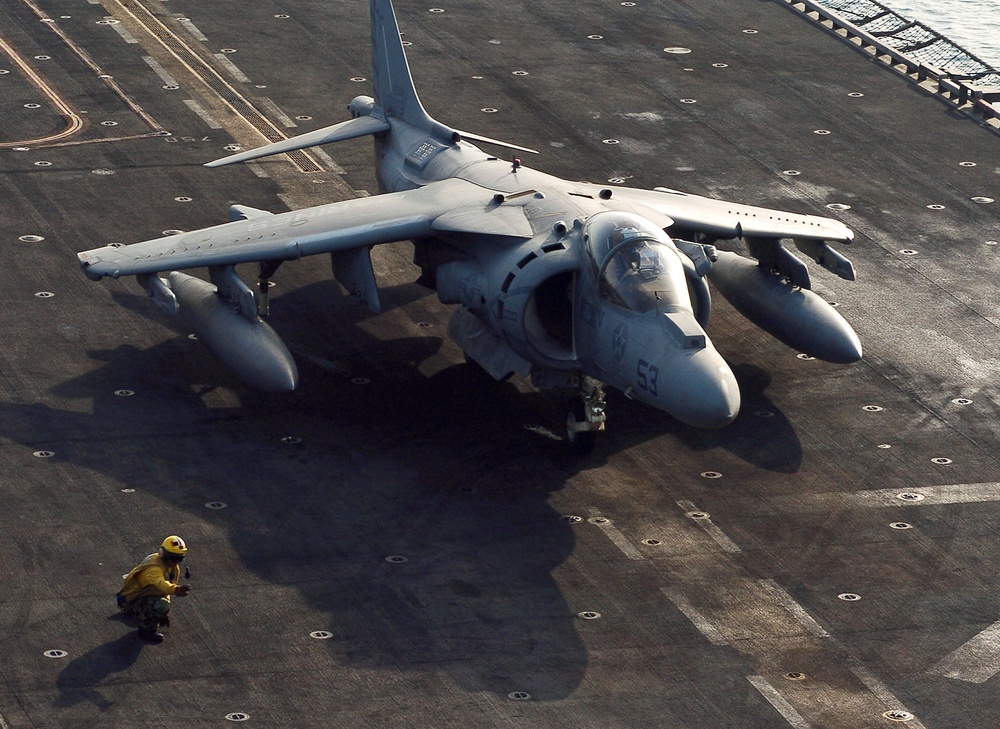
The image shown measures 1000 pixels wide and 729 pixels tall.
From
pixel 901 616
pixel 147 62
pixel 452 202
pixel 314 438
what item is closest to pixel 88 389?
pixel 314 438

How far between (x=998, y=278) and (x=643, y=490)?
1329cm

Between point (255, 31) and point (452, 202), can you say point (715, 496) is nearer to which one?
point (452, 202)

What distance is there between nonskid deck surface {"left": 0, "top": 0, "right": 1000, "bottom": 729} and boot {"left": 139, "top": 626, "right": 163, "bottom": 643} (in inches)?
10.8

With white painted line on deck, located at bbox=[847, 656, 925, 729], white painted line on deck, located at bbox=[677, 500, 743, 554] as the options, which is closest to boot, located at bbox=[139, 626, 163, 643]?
→ white painted line on deck, located at bbox=[677, 500, 743, 554]

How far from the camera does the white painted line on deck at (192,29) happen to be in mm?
48616

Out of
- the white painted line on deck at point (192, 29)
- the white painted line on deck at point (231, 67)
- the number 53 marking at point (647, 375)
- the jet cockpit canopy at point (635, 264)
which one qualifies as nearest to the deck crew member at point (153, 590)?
the number 53 marking at point (647, 375)

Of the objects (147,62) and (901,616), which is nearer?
(901,616)

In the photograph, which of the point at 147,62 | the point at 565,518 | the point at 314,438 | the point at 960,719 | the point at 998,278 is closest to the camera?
the point at 960,719

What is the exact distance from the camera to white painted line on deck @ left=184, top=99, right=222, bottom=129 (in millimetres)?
42719

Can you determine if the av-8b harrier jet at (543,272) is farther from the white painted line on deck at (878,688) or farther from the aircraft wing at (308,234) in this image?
the white painted line on deck at (878,688)

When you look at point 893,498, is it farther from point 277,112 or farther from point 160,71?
point 160,71

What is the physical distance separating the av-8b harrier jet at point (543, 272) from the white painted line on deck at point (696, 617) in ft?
8.46

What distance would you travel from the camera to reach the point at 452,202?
A: 100 feet

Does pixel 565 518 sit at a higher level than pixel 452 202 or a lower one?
lower
